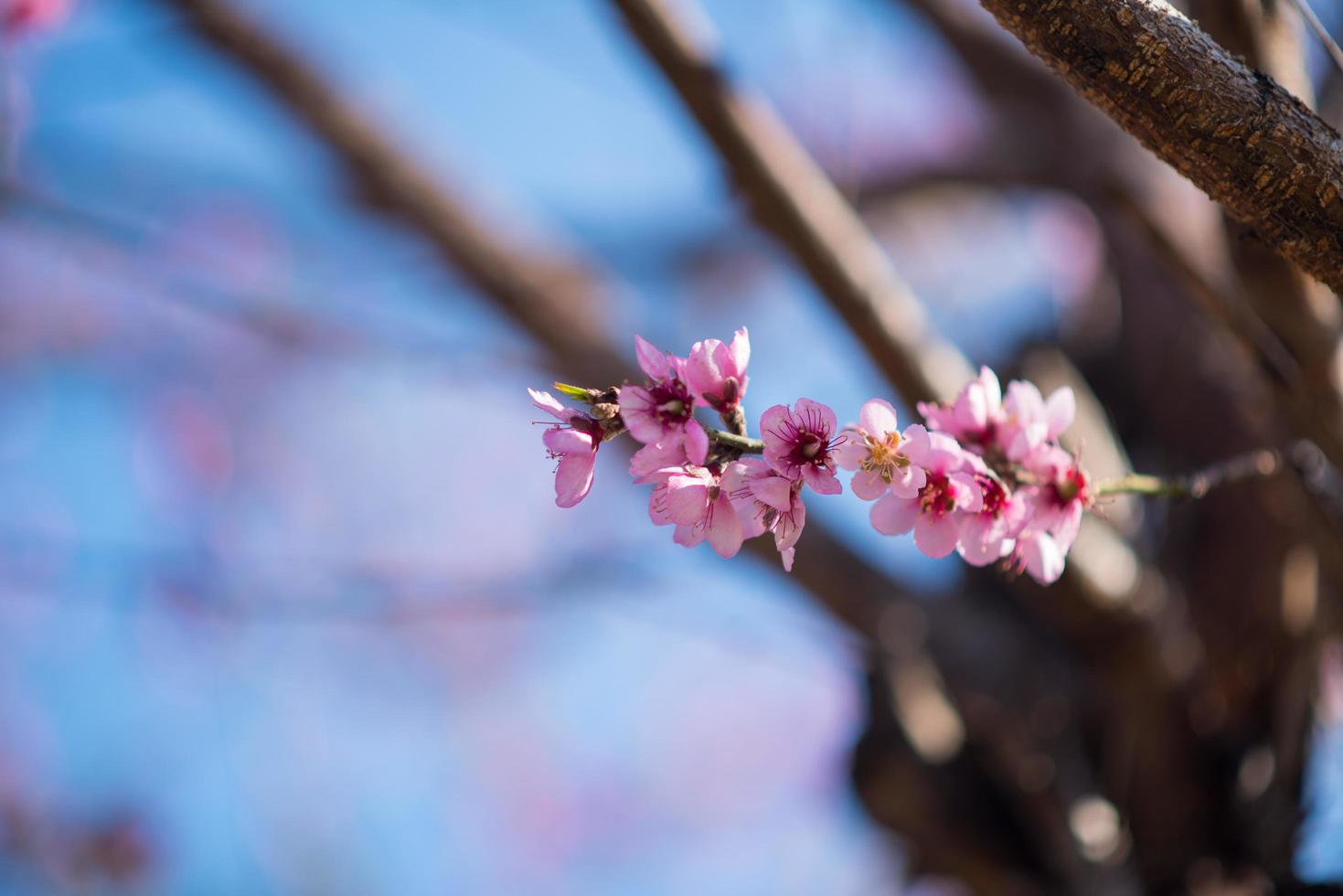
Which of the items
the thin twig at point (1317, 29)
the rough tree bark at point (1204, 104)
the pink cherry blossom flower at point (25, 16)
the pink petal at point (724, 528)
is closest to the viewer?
the rough tree bark at point (1204, 104)

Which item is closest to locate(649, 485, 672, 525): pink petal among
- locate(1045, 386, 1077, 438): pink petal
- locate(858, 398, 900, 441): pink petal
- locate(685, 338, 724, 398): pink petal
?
locate(685, 338, 724, 398): pink petal

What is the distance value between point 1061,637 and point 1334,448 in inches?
44.5

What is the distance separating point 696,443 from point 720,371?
0.31 ft

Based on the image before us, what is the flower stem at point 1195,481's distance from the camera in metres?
0.95

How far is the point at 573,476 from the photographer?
90 cm

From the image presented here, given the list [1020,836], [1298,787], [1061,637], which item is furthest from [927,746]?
[1298,787]

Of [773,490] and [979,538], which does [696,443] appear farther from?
[979,538]

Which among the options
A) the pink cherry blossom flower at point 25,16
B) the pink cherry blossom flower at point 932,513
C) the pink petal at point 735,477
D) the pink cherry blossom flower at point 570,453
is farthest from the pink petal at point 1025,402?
the pink cherry blossom flower at point 25,16

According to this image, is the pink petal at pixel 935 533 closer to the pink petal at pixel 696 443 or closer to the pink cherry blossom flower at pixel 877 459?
the pink cherry blossom flower at pixel 877 459

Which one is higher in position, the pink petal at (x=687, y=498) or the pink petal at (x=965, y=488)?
the pink petal at (x=965, y=488)

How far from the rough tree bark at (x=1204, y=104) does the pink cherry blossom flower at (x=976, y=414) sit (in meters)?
0.28

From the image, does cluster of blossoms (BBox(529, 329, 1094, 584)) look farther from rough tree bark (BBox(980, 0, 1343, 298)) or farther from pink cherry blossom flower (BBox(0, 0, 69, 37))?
pink cherry blossom flower (BBox(0, 0, 69, 37))

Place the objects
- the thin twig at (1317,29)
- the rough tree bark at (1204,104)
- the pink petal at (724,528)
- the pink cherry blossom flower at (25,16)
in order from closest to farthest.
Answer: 1. the rough tree bark at (1204,104)
2. the pink petal at (724,528)
3. the thin twig at (1317,29)
4. the pink cherry blossom flower at (25,16)

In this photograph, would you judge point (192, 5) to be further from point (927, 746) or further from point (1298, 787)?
point (1298, 787)
